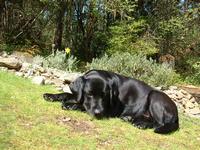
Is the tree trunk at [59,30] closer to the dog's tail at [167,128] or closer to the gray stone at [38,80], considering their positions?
the gray stone at [38,80]

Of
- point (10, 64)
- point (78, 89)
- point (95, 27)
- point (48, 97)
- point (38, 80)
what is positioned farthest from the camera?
point (95, 27)

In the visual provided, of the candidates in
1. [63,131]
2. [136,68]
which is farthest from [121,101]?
[136,68]

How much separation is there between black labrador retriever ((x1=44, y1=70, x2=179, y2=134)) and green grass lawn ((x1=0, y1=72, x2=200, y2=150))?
14cm

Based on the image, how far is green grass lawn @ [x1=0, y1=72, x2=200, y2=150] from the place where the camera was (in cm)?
555

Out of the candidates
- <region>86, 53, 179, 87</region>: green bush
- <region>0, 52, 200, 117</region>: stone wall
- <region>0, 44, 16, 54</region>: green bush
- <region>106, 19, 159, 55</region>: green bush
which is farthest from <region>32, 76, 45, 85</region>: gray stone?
<region>106, 19, 159, 55</region>: green bush

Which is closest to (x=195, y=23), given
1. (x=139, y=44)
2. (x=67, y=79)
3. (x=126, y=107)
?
(x=139, y=44)

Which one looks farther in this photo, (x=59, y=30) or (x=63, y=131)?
(x=59, y=30)

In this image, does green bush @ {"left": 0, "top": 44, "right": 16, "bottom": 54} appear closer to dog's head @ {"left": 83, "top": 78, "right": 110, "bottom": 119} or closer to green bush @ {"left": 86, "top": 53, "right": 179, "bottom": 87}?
green bush @ {"left": 86, "top": 53, "right": 179, "bottom": 87}

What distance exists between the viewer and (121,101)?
23.0 ft

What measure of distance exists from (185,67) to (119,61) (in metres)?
8.27

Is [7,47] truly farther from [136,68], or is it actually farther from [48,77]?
[48,77]

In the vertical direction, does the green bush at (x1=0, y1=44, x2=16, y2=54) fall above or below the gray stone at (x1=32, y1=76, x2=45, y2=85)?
below

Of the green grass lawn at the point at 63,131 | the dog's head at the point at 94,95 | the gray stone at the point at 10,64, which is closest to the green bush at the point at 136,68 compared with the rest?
the gray stone at the point at 10,64

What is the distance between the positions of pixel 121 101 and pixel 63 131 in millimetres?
1382
